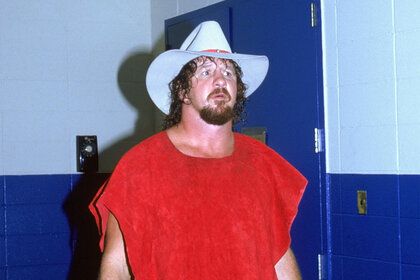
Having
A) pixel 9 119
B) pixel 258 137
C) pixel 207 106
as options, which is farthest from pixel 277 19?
pixel 9 119

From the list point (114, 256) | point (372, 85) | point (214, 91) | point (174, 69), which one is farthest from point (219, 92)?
point (372, 85)

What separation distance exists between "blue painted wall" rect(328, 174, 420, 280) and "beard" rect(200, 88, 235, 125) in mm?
907

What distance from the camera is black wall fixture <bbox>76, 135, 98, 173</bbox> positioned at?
150 inches

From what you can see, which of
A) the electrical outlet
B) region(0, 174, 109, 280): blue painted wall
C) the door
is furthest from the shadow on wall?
the electrical outlet

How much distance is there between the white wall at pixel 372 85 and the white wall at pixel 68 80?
69.7 inches

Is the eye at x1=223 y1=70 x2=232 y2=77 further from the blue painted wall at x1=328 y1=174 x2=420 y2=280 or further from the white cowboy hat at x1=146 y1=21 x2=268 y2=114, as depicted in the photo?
the blue painted wall at x1=328 y1=174 x2=420 y2=280

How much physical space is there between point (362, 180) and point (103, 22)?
7.49 feet

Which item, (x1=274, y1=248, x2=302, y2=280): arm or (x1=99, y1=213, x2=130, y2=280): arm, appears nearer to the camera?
(x1=99, y1=213, x2=130, y2=280): arm

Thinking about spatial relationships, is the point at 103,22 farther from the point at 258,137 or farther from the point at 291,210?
the point at 291,210

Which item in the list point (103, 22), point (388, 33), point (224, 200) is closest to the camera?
point (224, 200)

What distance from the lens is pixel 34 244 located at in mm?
3664

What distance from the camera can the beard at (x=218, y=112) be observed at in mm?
1934

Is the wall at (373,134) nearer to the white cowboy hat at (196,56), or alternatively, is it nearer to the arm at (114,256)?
the white cowboy hat at (196,56)

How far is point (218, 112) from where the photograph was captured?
1935 mm
